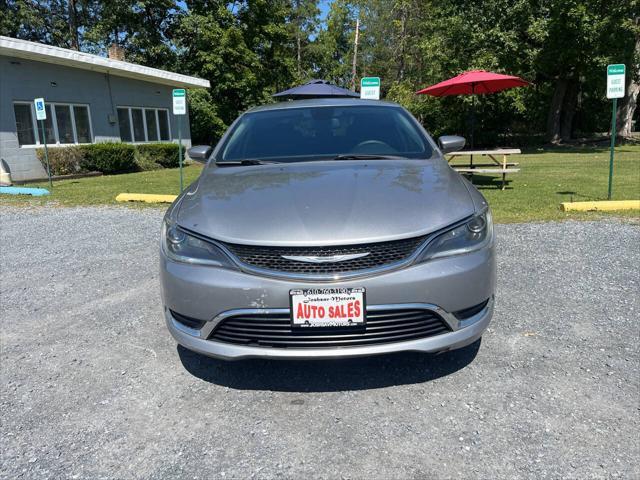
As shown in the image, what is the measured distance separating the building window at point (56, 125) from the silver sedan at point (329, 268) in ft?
45.5

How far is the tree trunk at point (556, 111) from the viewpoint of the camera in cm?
2344

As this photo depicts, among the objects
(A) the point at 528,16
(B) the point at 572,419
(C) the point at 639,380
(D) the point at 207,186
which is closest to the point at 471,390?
(B) the point at 572,419

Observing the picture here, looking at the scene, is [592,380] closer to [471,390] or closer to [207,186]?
[471,390]

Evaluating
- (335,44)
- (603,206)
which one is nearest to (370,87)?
(603,206)

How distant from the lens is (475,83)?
1191 cm

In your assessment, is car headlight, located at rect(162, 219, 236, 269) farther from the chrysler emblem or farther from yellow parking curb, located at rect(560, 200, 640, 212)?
yellow parking curb, located at rect(560, 200, 640, 212)

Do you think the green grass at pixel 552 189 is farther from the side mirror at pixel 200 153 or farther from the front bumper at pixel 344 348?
the front bumper at pixel 344 348

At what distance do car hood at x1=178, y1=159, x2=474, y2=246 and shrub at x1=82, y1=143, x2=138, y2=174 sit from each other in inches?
540

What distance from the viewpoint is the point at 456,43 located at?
21.0m

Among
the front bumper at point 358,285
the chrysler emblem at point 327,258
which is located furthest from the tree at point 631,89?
the chrysler emblem at point 327,258

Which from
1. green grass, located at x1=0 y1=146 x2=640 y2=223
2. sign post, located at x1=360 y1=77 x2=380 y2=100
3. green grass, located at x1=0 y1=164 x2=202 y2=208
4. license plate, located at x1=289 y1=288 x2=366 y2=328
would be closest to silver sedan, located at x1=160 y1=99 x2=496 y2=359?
license plate, located at x1=289 y1=288 x2=366 y2=328

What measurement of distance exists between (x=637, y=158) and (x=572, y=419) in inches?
674

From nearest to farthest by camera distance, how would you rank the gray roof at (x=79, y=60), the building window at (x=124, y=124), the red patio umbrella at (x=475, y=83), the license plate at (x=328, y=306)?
the license plate at (x=328, y=306)
the red patio umbrella at (x=475, y=83)
the gray roof at (x=79, y=60)
the building window at (x=124, y=124)

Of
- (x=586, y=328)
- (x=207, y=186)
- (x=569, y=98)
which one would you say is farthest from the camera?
(x=569, y=98)
